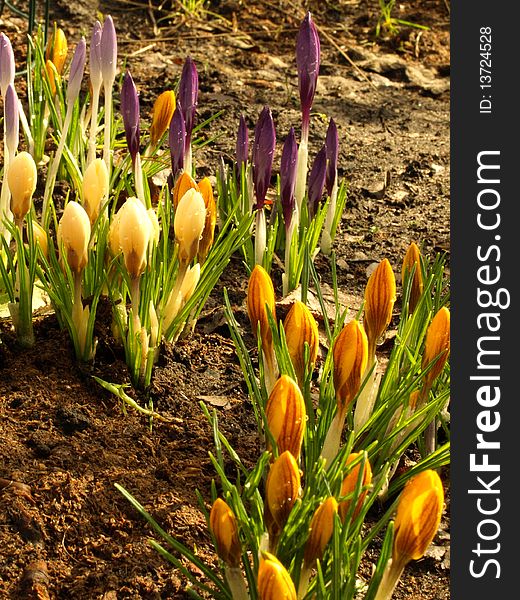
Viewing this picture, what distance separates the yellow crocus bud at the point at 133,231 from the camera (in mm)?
2168

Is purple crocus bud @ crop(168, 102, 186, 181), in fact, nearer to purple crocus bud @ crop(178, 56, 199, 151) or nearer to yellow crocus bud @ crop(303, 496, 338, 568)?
purple crocus bud @ crop(178, 56, 199, 151)

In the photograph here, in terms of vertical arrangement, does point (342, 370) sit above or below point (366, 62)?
below

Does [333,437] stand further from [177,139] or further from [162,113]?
[162,113]

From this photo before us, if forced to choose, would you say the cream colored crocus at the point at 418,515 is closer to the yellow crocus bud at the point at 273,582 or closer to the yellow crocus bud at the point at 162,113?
the yellow crocus bud at the point at 273,582

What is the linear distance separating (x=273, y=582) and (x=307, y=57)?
5.50 ft

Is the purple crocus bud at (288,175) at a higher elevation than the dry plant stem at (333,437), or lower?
higher

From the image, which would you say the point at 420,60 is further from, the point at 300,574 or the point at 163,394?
the point at 300,574

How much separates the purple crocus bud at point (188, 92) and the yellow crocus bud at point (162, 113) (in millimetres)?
82

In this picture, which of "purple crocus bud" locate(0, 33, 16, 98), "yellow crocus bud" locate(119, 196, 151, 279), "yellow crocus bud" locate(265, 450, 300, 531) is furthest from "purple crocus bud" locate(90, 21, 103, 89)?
"yellow crocus bud" locate(265, 450, 300, 531)

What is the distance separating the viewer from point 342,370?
72.7 inches

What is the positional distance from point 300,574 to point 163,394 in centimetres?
84

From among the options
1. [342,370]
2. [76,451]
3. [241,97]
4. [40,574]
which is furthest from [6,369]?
[241,97]

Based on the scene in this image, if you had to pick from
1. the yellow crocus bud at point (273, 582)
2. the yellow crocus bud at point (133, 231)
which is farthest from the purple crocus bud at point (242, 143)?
the yellow crocus bud at point (273, 582)

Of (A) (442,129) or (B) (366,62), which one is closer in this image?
(A) (442,129)
